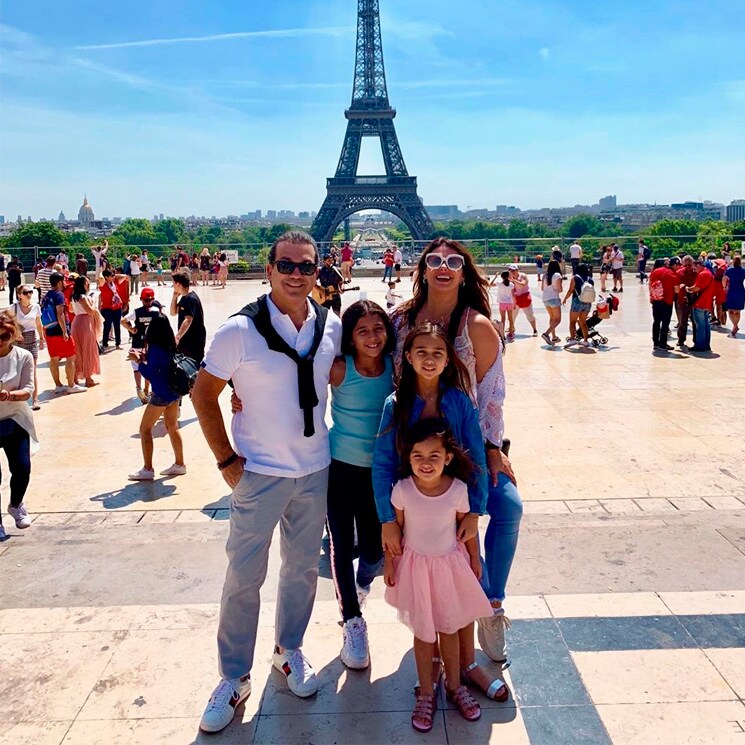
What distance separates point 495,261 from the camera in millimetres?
28250

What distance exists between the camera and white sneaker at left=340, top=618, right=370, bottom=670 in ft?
10.7

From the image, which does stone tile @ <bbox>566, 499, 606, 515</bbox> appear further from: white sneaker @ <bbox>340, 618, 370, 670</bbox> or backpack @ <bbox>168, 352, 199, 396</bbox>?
backpack @ <bbox>168, 352, 199, 396</bbox>

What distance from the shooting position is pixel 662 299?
11.2m

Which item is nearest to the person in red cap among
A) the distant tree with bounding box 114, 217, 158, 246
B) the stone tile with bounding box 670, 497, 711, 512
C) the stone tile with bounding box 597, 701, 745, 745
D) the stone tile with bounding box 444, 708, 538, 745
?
the stone tile with bounding box 670, 497, 711, 512

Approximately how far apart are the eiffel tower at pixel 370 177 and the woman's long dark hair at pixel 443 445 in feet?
169

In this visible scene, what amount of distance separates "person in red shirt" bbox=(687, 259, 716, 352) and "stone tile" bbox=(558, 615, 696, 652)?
336 inches

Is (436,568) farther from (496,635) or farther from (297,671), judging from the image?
(297,671)

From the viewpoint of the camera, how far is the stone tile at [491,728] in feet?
9.20

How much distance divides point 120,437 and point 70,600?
3.58 metres

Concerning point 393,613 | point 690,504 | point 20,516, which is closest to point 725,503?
point 690,504

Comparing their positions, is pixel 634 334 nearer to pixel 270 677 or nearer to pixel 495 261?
pixel 270 677

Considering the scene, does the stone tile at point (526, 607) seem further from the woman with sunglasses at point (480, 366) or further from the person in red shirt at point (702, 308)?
the person in red shirt at point (702, 308)

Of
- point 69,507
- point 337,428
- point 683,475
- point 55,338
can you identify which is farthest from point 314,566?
point 55,338

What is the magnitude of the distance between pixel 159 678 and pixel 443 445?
163cm
